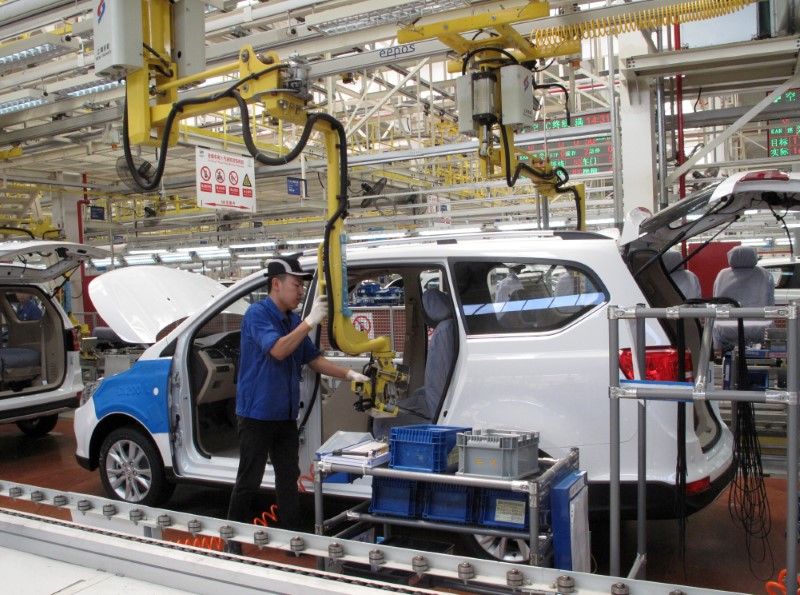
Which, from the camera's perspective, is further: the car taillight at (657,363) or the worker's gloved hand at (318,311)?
the worker's gloved hand at (318,311)

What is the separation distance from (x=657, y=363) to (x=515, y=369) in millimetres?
689

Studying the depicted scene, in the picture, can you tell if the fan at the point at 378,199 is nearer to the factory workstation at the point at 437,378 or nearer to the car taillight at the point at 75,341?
the factory workstation at the point at 437,378

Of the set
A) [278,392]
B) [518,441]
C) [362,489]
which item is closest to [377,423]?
[362,489]

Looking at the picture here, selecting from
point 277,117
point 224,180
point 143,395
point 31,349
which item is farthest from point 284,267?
point 224,180

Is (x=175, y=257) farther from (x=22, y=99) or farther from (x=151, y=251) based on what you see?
(x=22, y=99)

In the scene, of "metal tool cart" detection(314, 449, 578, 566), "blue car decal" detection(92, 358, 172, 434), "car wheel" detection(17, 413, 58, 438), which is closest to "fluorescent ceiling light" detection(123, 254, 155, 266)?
"car wheel" detection(17, 413, 58, 438)

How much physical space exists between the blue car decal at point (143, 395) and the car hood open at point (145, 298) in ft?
1.43

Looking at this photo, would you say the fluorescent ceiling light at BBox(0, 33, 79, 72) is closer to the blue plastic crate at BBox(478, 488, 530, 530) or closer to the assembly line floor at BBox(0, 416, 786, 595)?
the assembly line floor at BBox(0, 416, 786, 595)

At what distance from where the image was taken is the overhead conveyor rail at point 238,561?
214cm

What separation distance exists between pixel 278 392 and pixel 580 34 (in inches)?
151

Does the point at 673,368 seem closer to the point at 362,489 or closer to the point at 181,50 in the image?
the point at 362,489

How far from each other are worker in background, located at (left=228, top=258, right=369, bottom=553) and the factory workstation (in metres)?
0.02

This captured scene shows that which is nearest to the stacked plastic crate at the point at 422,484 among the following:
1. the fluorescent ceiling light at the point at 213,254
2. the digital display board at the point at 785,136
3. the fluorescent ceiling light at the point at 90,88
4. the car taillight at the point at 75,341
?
the car taillight at the point at 75,341

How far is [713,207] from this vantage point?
309 cm
